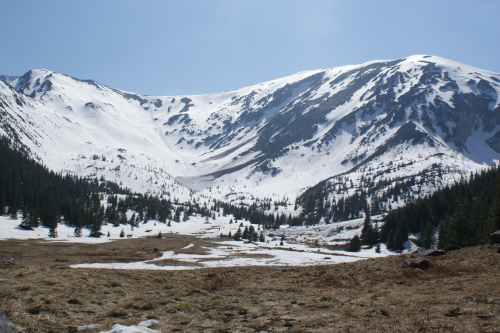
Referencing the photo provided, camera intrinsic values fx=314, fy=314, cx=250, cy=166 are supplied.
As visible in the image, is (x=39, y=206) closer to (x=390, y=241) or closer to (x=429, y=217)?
(x=390, y=241)

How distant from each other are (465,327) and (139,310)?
13554 millimetres

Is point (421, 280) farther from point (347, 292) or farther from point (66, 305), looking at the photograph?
point (66, 305)

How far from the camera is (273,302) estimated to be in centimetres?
1689

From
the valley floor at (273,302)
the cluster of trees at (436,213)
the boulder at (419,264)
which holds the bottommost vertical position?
the valley floor at (273,302)

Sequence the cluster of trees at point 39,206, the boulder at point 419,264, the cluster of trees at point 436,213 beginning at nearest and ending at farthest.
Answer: the boulder at point 419,264
the cluster of trees at point 436,213
the cluster of trees at point 39,206

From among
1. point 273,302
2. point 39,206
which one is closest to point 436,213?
point 273,302

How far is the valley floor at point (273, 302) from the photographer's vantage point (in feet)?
38.8

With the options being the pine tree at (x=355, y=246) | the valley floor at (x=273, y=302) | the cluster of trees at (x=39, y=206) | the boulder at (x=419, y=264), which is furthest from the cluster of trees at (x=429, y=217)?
the cluster of trees at (x=39, y=206)

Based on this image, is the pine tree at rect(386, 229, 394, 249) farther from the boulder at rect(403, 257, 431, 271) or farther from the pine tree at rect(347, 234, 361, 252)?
the boulder at rect(403, 257, 431, 271)

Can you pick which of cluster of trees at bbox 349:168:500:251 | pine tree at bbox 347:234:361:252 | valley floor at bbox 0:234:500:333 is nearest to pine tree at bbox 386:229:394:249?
cluster of trees at bbox 349:168:500:251

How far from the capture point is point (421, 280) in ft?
67.8

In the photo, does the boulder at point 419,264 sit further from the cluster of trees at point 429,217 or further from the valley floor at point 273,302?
the cluster of trees at point 429,217

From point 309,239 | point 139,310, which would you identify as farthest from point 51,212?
point 139,310

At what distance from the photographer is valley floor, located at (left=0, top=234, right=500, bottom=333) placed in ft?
38.8
